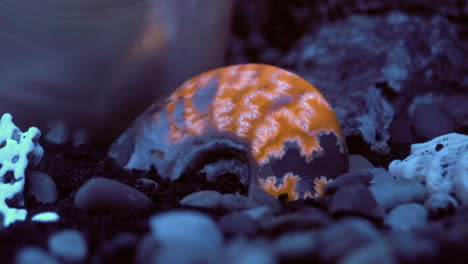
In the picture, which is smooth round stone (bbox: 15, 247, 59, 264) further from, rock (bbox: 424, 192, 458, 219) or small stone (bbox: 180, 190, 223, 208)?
rock (bbox: 424, 192, 458, 219)

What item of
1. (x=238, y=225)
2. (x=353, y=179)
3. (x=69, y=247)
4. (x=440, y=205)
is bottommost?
(x=440, y=205)

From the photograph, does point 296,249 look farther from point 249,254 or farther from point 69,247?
point 69,247

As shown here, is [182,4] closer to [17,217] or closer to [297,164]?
[297,164]

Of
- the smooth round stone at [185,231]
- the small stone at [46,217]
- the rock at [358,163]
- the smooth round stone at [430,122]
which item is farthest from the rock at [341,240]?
the smooth round stone at [430,122]

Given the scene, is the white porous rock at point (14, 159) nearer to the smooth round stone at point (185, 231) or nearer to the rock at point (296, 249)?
the smooth round stone at point (185, 231)

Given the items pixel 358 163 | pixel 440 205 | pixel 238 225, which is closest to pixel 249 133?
pixel 358 163
